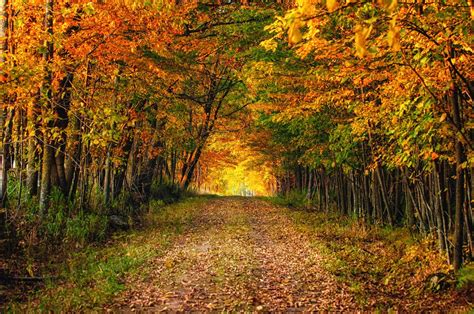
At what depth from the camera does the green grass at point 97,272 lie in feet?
24.0

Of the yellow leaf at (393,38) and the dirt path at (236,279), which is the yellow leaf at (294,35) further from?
the dirt path at (236,279)

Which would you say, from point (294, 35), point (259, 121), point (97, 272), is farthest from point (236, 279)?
point (259, 121)

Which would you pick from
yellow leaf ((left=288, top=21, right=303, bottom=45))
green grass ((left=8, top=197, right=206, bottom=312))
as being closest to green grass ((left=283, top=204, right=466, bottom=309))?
green grass ((left=8, top=197, right=206, bottom=312))

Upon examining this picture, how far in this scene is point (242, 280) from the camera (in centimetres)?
905

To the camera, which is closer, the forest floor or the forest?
the forest

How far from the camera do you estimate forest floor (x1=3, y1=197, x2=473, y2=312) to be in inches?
294

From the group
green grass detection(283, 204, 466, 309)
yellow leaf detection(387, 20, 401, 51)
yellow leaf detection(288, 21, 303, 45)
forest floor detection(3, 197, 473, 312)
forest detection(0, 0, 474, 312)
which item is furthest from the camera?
green grass detection(283, 204, 466, 309)

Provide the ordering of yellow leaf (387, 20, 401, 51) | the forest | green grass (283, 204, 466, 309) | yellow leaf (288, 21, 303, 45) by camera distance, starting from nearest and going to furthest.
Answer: yellow leaf (387, 20, 401, 51)
yellow leaf (288, 21, 303, 45)
the forest
green grass (283, 204, 466, 309)

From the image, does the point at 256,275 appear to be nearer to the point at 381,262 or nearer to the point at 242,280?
the point at 242,280

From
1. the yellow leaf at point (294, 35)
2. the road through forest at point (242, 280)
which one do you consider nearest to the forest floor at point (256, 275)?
the road through forest at point (242, 280)

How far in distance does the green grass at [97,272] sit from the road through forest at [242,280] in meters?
0.29

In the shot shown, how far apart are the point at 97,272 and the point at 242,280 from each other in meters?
3.01

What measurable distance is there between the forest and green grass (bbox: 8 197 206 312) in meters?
0.06

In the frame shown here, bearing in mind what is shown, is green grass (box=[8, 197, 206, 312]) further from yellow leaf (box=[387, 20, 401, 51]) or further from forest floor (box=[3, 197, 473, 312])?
yellow leaf (box=[387, 20, 401, 51])
